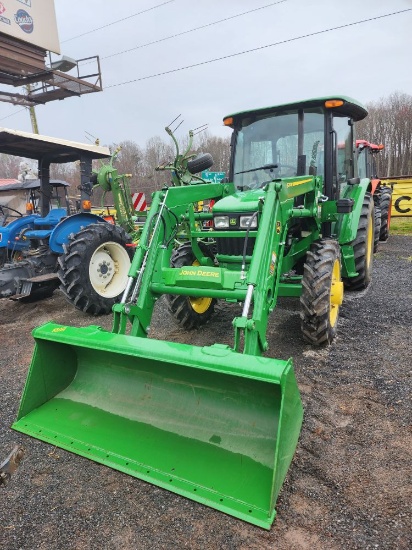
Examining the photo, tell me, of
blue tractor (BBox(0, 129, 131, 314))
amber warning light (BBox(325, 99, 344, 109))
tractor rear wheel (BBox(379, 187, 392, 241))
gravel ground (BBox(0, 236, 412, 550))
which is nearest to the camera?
gravel ground (BBox(0, 236, 412, 550))

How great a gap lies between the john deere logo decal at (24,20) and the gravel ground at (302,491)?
46.3 ft

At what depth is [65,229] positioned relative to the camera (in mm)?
5512

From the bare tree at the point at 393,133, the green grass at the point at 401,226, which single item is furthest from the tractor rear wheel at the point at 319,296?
the bare tree at the point at 393,133

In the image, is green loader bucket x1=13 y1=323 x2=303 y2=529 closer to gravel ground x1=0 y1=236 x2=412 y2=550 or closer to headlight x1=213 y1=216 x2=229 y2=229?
gravel ground x1=0 y1=236 x2=412 y2=550

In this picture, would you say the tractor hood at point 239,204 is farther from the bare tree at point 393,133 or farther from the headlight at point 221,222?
the bare tree at point 393,133

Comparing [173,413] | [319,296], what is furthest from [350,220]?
[173,413]

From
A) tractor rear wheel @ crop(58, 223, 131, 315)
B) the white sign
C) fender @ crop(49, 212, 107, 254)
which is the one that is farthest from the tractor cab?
the white sign

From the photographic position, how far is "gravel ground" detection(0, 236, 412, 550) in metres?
1.90

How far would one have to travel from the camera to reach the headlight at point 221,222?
3.83 meters

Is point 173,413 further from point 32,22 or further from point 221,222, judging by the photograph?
point 32,22

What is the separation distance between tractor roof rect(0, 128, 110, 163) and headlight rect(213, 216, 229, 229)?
3.05m

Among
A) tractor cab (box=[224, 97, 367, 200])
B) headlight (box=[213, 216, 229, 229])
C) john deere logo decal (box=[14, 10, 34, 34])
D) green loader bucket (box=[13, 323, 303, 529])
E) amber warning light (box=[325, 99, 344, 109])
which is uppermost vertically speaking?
john deere logo decal (box=[14, 10, 34, 34])

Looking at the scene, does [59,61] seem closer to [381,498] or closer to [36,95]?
[36,95]

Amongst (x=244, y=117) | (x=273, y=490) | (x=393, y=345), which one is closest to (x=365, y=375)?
(x=393, y=345)
